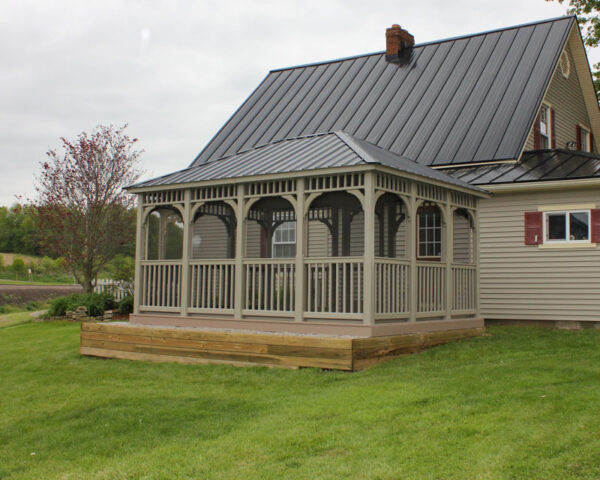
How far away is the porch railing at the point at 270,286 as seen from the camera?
392 inches

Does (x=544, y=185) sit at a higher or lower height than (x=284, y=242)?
higher

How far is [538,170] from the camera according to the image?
13.4 metres

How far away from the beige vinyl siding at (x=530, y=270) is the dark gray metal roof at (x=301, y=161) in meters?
2.44

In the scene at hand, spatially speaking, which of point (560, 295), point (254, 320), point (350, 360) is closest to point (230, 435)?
point (350, 360)

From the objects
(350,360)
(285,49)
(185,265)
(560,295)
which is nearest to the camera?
(350,360)

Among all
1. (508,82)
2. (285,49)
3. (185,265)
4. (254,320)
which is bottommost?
(254,320)

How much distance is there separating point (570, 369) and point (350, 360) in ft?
8.90

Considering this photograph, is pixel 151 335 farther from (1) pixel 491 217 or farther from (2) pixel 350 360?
(1) pixel 491 217

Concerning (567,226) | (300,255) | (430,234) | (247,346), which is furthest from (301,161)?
(567,226)

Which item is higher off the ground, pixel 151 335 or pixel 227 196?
pixel 227 196

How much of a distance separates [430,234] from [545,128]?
170 inches

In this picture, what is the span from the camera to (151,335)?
10.9 meters

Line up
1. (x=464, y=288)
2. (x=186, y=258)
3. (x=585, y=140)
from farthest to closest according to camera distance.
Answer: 1. (x=585, y=140)
2. (x=464, y=288)
3. (x=186, y=258)

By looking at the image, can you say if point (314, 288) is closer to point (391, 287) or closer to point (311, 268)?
point (311, 268)
